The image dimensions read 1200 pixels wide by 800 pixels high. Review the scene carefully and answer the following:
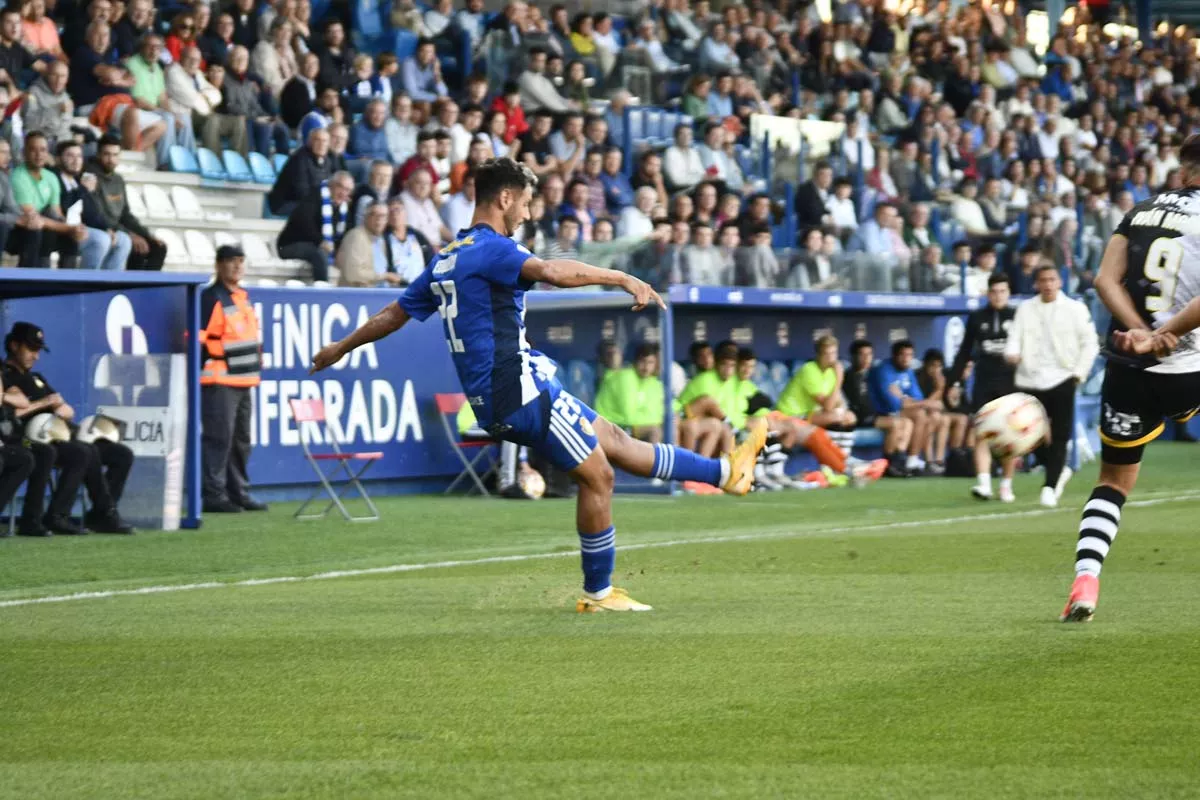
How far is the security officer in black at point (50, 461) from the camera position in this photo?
13.8 metres

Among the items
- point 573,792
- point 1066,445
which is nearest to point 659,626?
point 573,792

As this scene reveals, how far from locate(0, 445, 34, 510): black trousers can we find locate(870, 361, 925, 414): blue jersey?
1147cm

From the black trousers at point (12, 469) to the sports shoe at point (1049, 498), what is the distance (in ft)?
28.4

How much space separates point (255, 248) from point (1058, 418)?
28.3 ft

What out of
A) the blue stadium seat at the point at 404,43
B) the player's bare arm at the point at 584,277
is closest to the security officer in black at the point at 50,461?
the player's bare arm at the point at 584,277

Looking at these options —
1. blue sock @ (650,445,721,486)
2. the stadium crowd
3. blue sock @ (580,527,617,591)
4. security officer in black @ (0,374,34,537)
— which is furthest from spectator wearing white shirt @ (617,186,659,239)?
blue sock @ (580,527,617,591)

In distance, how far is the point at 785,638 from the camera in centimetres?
754

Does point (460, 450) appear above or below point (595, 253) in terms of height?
below

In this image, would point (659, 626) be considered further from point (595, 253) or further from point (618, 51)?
point (618, 51)

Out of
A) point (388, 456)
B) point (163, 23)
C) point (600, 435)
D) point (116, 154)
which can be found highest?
point (163, 23)

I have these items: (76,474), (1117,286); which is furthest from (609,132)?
(1117,286)

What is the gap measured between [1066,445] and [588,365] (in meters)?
5.01

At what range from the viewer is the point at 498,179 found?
8297 millimetres

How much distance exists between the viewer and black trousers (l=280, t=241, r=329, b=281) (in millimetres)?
18656
